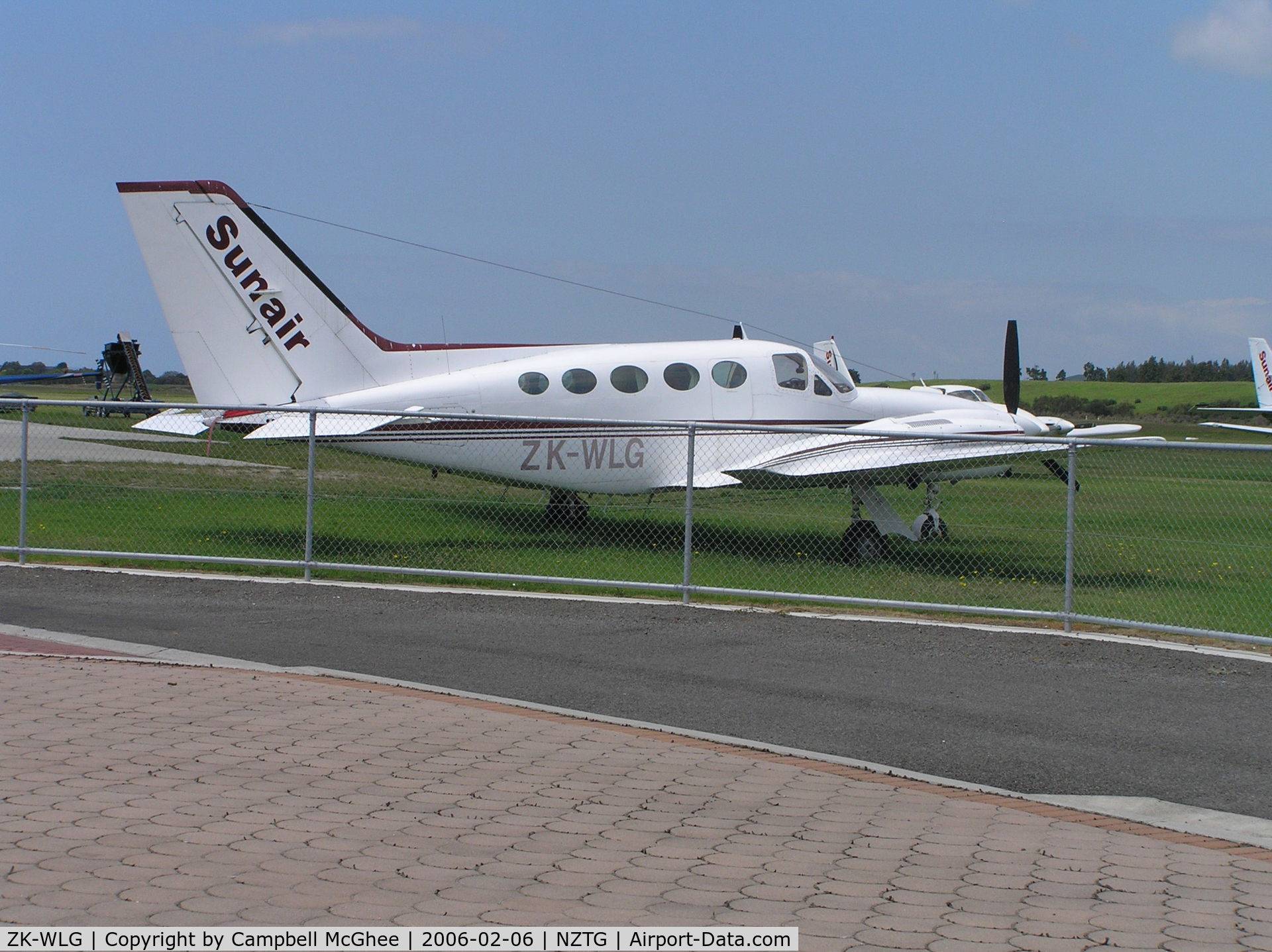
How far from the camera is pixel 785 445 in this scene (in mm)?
17891

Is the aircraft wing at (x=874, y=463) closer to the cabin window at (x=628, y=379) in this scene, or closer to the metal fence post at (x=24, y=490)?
the cabin window at (x=628, y=379)

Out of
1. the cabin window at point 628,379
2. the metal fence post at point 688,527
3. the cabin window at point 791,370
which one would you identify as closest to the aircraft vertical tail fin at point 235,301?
the cabin window at point 628,379

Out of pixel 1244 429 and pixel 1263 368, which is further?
pixel 1263 368

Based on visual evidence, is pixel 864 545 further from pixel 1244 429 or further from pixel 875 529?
pixel 1244 429

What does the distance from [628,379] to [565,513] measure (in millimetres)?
2359

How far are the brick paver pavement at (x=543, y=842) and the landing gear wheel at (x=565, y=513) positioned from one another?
34.7 ft

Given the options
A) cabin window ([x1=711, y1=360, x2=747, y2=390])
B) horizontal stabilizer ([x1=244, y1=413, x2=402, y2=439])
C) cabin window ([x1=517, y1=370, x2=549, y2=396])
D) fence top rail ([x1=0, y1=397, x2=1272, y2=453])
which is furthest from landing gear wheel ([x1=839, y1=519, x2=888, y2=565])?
horizontal stabilizer ([x1=244, y1=413, x2=402, y2=439])

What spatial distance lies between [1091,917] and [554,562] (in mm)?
10536

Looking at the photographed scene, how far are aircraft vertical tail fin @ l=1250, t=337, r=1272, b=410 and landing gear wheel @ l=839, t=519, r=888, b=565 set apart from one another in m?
45.7

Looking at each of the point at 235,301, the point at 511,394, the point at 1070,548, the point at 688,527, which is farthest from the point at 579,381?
the point at 1070,548

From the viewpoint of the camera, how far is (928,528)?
16.5 m

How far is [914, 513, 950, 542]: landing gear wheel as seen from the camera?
53.8ft

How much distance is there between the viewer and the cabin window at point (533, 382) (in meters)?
16.9

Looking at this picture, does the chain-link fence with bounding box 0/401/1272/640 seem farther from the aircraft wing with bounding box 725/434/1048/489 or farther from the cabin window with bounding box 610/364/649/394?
the cabin window with bounding box 610/364/649/394
